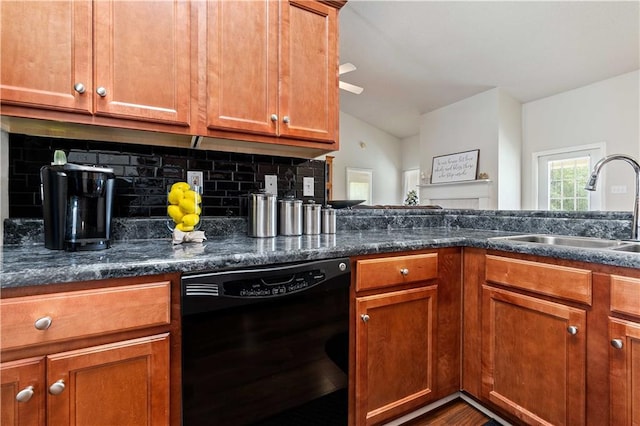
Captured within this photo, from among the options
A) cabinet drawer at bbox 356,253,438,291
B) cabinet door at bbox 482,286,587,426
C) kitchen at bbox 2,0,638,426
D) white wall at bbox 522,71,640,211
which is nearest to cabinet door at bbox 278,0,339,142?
kitchen at bbox 2,0,638,426

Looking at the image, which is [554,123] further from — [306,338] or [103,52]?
[103,52]

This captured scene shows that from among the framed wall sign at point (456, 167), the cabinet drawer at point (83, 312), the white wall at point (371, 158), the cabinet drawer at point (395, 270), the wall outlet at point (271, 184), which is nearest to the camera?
the cabinet drawer at point (83, 312)

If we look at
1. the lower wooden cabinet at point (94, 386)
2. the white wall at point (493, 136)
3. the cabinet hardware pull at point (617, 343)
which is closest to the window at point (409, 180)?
the white wall at point (493, 136)

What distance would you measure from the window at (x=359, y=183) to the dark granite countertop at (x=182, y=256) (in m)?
4.82

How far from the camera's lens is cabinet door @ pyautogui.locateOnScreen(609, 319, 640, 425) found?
0.99 metres

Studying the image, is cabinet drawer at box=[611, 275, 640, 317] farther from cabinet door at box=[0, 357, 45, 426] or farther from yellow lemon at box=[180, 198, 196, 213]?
cabinet door at box=[0, 357, 45, 426]

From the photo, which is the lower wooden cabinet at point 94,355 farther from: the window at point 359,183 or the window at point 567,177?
the window at point 359,183

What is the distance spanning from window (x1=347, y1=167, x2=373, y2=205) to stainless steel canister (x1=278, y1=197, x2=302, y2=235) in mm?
4702

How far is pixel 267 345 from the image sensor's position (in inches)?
40.6

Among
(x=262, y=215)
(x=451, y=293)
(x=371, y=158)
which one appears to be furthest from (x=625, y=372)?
(x=371, y=158)

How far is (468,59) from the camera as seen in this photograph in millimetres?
3773

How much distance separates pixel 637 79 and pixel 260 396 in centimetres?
542

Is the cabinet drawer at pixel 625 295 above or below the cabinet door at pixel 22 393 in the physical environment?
above

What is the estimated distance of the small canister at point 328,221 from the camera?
1.66m
